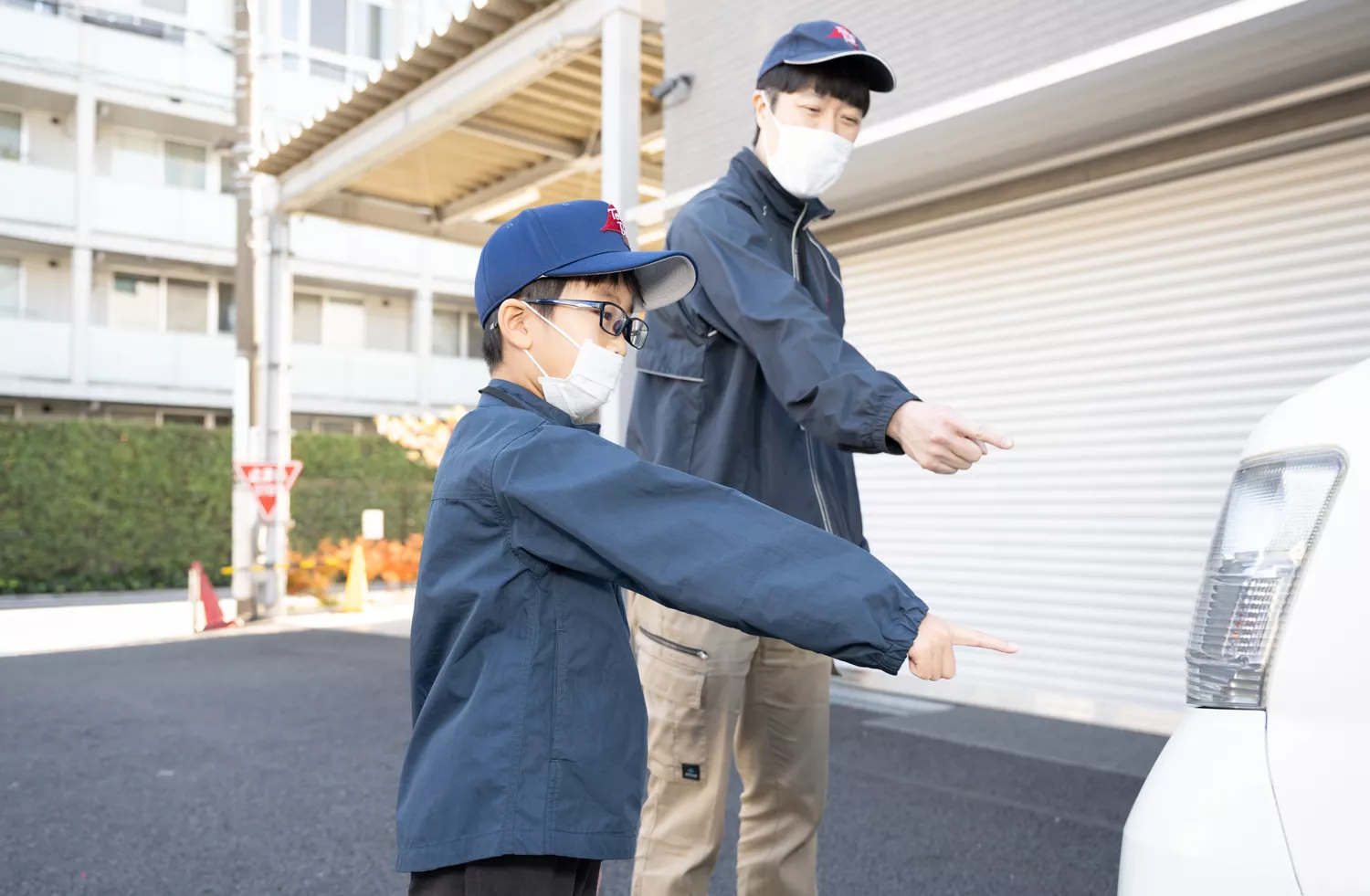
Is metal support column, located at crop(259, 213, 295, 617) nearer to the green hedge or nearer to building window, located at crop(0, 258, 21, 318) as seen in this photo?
the green hedge

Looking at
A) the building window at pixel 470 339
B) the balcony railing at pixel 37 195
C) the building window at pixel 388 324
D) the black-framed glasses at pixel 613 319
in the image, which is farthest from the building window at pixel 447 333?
the black-framed glasses at pixel 613 319

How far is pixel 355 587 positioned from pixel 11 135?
1400 centimetres

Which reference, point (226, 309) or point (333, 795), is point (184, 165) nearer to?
point (226, 309)

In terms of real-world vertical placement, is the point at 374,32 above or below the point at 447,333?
above

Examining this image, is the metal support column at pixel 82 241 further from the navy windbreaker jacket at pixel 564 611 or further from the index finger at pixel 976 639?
the index finger at pixel 976 639

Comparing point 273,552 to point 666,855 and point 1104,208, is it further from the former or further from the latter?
point 666,855

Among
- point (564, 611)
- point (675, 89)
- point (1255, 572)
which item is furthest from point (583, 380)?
point (675, 89)

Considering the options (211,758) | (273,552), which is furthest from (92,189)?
(211,758)

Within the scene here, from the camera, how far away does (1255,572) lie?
5.02 ft

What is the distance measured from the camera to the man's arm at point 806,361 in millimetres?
1814

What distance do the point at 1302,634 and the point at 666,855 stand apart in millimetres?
1331

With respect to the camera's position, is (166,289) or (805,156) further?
(166,289)

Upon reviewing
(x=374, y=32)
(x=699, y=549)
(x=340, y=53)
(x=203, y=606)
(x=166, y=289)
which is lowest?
(x=203, y=606)

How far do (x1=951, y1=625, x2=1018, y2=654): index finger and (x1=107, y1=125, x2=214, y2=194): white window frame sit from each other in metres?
24.6
